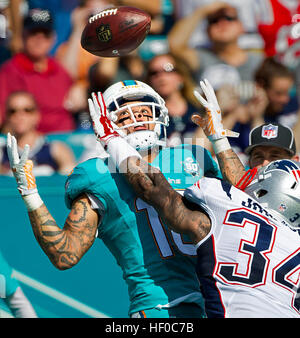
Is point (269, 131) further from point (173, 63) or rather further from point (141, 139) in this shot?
point (173, 63)

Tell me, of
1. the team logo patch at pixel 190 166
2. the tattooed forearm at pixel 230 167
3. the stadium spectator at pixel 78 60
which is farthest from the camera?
the stadium spectator at pixel 78 60

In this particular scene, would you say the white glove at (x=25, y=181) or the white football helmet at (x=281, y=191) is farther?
the white glove at (x=25, y=181)

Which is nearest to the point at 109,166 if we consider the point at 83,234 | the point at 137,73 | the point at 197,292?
the point at 83,234

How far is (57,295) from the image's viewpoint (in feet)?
14.2

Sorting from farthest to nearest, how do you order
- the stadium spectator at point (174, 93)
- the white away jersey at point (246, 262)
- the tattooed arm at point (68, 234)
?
1. the stadium spectator at point (174, 93)
2. the tattooed arm at point (68, 234)
3. the white away jersey at point (246, 262)

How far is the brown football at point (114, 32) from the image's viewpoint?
3.67 m

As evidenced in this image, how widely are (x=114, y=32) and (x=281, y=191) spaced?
5.23 ft

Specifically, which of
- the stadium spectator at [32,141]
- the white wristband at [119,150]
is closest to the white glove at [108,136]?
the white wristband at [119,150]

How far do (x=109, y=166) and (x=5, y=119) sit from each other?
2835 millimetres

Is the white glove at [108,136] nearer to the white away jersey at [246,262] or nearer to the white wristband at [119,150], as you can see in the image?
the white wristband at [119,150]

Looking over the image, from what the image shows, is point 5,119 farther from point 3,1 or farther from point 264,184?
point 264,184

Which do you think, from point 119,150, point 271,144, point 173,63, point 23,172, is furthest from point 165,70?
point 23,172

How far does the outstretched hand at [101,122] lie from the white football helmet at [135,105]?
0.07 metres

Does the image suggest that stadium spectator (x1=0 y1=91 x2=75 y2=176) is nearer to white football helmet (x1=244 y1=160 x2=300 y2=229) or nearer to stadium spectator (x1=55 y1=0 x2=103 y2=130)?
stadium spectator (x1=55 y1=0 x2=103 y2=130)
